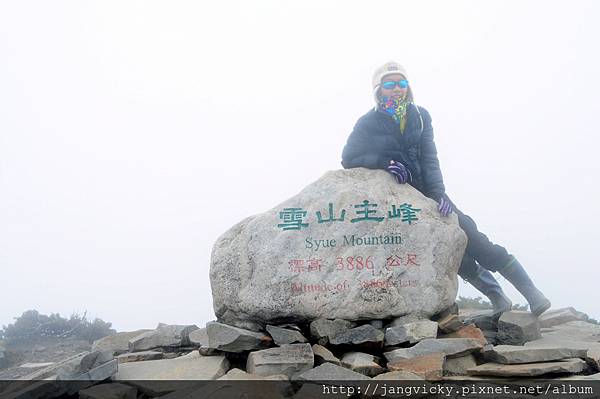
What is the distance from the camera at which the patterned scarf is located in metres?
8.62

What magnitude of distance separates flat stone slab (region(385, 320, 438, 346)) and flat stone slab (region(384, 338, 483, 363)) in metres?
0.23

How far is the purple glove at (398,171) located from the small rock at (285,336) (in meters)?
3.15

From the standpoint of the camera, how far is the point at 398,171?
8242 mm

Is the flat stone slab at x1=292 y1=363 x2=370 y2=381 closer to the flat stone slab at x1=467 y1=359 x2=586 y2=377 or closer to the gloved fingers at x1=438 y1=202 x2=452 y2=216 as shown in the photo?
the flat stone slab at x1=467 y1=359 x2=586 y2=377

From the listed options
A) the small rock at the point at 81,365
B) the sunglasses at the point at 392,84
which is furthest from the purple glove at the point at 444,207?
the small rock at the point at 81,365

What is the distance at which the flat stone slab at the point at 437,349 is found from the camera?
19.8ft

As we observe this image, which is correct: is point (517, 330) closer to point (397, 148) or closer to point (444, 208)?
point (444, 208)

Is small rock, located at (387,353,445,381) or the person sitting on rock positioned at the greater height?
the person sitting on rock

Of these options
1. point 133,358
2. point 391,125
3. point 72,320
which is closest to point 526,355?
point 391,125

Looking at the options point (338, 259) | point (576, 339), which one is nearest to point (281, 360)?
point (338, 259)

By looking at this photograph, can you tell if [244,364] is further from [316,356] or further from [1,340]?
[1,340]

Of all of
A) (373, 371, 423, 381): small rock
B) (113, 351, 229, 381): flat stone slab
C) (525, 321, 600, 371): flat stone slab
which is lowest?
(525, 321, 600, 371): flat stone slab

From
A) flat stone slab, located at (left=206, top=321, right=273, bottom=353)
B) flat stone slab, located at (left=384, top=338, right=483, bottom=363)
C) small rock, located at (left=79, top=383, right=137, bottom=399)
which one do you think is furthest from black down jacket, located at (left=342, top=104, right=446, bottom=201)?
small rock, located at (left=79, top=383, right=137, bottom=399)

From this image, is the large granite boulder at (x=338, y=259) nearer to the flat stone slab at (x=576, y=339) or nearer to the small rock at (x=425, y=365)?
the small rock at (x=425, y=365)
